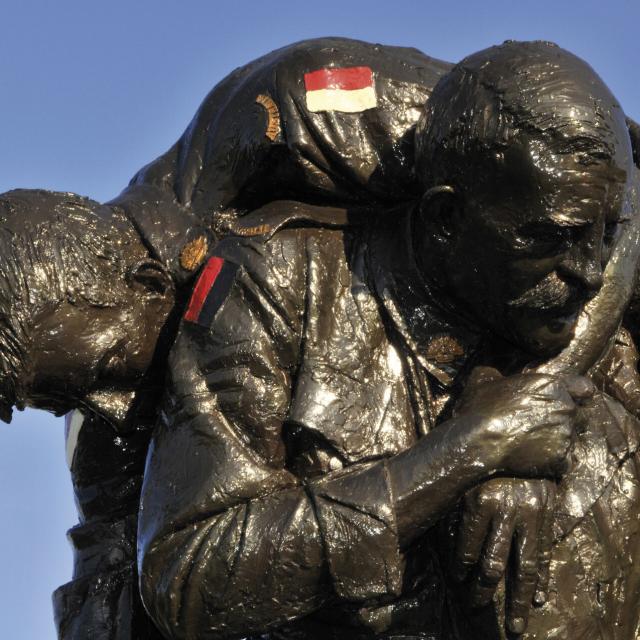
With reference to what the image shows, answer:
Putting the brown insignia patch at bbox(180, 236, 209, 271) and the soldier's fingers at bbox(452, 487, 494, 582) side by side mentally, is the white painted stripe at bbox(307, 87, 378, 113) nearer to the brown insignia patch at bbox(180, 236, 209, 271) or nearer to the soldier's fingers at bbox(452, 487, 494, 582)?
the brown insignia patch at bbox(180, 236, 209, 271)

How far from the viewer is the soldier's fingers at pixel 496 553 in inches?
164

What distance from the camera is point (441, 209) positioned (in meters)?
4.38

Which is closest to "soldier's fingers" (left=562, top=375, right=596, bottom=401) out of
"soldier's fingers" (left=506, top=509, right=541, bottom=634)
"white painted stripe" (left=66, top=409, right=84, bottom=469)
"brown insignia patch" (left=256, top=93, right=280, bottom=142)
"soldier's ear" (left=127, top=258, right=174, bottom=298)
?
"soldier's fingers" (left=506, top=509, right=541, bottom=634)

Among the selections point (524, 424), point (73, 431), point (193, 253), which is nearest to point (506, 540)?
point (524, 424)

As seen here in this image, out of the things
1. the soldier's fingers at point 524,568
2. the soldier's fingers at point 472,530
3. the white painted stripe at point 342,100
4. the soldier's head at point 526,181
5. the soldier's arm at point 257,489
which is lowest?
the soldier's fingers at point 524,568

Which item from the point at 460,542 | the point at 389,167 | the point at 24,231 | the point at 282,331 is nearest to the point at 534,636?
the point at 460,542

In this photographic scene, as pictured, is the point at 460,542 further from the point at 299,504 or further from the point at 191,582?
the point at 191,582

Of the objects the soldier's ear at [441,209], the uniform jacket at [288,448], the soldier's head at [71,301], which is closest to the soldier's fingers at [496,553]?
the uniform jacket at [288,448]

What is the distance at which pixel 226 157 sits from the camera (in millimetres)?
4777

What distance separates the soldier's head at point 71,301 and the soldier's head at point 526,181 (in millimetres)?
931

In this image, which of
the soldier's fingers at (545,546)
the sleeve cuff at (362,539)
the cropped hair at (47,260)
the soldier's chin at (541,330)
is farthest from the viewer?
the cropped hair at (47,260)

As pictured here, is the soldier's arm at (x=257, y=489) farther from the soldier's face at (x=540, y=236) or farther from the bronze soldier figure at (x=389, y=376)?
the soldier's face at (x=540, y=236)

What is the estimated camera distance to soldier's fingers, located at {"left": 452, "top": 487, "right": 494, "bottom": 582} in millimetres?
4184

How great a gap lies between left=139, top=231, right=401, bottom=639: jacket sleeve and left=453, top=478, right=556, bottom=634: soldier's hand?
216mm
